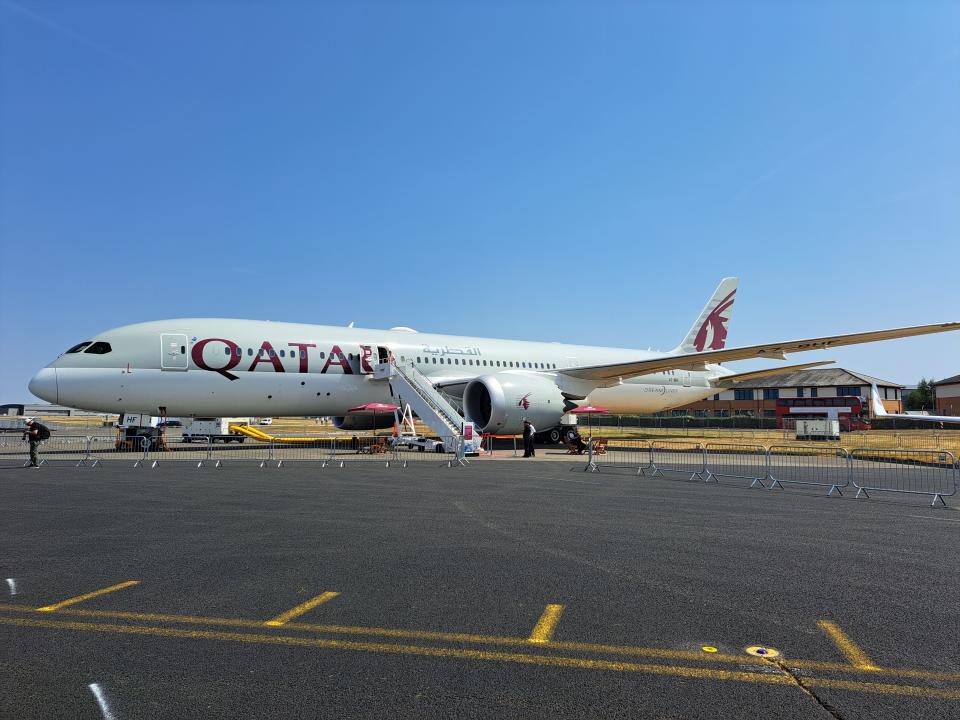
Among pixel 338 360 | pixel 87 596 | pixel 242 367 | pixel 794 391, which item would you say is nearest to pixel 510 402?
pixel 338 360

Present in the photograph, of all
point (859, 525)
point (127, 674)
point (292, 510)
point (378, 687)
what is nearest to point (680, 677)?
point (378, 687)

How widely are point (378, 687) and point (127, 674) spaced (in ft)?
4.96

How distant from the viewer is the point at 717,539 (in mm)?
8188

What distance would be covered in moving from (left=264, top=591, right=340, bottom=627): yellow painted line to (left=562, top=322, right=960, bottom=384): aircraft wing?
1933 cm

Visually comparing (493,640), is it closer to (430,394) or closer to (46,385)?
(430,394)

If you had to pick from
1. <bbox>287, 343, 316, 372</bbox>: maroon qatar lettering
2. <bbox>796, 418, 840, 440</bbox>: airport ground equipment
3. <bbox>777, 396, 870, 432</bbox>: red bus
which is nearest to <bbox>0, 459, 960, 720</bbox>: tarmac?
<bbox>287, 343, 316, 372</bbox>: maroon qatar lettering

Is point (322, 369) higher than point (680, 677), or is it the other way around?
point (322, 369)

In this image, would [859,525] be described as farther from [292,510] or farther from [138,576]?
[138,576]

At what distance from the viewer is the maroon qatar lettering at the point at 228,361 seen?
22.0 m

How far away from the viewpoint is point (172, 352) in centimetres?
2177

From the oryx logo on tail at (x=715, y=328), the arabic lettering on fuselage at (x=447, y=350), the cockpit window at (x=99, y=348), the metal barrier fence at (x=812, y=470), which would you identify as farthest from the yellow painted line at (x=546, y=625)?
the oryx logo on tail at (x=715, y=328)

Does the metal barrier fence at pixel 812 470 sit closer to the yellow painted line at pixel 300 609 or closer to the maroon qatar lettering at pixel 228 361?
the yellow painted line at pixel 300 609

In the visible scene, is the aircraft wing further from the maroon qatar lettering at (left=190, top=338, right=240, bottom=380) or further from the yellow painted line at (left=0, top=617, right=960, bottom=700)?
the yellow painted line at (left=0, top=617, right=960, bottom=700)

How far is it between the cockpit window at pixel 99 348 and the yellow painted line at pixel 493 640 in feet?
58.1
